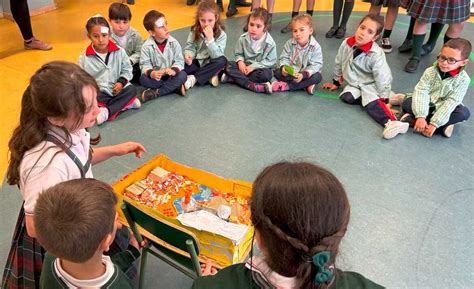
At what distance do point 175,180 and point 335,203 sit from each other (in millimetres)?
1126

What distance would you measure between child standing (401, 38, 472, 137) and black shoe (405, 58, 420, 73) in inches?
34.0

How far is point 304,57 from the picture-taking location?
11.1 ft

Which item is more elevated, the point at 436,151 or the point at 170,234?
the point at 170,234

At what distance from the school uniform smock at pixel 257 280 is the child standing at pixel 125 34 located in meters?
2.72

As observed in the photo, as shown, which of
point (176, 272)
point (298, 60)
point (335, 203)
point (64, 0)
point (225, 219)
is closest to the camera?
point (335, 203)

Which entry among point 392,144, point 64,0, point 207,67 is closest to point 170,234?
point 392,144

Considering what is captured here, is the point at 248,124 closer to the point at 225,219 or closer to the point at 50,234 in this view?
the point at 225,219

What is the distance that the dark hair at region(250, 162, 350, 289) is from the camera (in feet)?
2.88

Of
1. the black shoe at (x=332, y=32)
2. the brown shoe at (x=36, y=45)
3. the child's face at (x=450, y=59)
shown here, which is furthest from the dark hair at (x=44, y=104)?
the black shoe at (x=332, y=32)

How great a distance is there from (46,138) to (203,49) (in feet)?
7.74

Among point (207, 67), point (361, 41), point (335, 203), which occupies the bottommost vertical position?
point (207, 67)

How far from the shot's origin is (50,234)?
3.45 ft

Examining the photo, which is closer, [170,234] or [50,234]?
[50,234]

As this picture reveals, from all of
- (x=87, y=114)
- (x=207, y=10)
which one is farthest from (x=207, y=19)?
(x=87, y=114)
